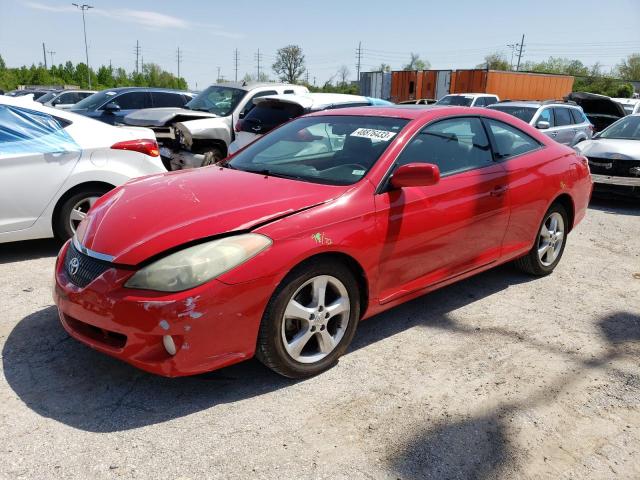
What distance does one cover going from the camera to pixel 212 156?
8633 millimetres

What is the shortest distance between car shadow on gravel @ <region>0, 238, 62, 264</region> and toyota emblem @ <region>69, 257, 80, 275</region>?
245cm

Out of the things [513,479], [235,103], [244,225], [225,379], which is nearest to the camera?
[513,479]

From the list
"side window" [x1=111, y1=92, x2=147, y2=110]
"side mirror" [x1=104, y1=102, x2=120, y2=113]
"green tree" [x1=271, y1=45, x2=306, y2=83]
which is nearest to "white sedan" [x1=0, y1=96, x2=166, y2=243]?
"side mirror" [x1=104, y1=102, x2=120, y2=113]

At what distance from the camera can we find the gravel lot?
2436mm

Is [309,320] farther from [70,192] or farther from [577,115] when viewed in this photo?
[577,115]

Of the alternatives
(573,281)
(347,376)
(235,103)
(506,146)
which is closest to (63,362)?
(347,376)

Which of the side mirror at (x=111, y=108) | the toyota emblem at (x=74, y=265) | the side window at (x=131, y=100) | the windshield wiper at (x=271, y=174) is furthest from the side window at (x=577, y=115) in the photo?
the toyota emblem at (x=74, y=265)

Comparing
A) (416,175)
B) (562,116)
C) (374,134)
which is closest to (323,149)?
(374,134)

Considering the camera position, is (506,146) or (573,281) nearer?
(506,146)

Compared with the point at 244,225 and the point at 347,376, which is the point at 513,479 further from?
the point at 244,225

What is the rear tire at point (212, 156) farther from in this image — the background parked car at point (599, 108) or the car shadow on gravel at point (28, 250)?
the background parked car at point (599, 108)

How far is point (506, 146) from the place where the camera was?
4.42 meters

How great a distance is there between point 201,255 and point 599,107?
17.8 metres

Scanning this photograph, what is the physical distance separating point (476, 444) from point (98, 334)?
78.5 inches
